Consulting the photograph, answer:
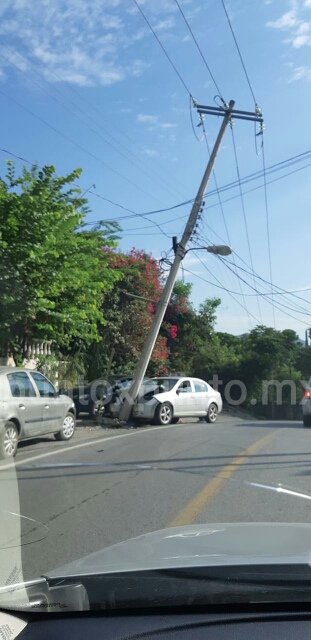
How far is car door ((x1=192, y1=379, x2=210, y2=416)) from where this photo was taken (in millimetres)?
19469

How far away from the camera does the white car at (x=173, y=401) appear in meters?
18.0

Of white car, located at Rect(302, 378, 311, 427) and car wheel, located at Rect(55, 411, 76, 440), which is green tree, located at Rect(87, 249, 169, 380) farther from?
car wheel, located at Rect(55, 411, 76, 440)

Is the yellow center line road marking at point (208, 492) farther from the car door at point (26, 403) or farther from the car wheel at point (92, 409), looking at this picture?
the car wheel at point (92, 409)

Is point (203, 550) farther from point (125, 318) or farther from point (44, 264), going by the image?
point (125, 318)

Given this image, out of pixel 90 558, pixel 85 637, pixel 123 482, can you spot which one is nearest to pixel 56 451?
pixel 123 482

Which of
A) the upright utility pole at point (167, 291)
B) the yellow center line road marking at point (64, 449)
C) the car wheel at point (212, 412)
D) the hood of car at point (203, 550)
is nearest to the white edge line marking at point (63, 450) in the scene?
the yellow center line road marking at point (64, 449)

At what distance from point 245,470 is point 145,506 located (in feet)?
9.13

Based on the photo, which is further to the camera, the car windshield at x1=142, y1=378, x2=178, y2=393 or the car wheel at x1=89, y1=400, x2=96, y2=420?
the car windshield at x1=142, y1=378, x2=178, y2=393

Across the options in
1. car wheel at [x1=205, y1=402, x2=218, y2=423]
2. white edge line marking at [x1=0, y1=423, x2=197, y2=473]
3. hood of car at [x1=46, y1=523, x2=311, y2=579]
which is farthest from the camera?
car wheel at [x1=205, y1=402, x2=218, y2=423]

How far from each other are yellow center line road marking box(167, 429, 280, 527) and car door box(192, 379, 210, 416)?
23.7 ft

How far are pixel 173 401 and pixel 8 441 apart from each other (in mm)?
8634

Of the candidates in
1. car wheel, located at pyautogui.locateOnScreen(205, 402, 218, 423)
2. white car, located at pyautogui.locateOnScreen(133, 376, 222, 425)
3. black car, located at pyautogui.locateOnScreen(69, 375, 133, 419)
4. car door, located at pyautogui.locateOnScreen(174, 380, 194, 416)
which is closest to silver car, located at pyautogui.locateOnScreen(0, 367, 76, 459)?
white car, located at pyautogui.locateOnScreen(133, 376, 222, 425)

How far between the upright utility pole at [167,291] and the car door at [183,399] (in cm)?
117

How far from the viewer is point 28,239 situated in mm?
13570
